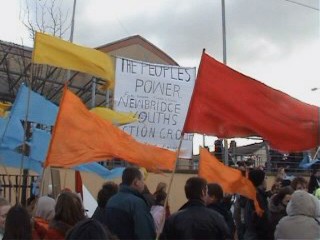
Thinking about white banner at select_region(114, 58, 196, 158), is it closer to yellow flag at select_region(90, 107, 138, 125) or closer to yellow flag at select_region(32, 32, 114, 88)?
yellow flag at select_region(90, 107, 138, 125)

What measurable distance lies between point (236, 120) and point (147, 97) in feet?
17.5

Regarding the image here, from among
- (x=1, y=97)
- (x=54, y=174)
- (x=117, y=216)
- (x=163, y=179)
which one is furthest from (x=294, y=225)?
(x=1, y=97)

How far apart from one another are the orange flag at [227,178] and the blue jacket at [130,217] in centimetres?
148

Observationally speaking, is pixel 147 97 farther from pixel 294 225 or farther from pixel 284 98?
pixel 294 225

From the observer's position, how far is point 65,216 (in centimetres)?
489

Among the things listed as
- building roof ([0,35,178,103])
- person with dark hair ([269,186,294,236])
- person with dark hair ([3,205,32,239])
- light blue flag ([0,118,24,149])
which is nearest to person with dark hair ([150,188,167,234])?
person with dark hair ([269,186,294,236])

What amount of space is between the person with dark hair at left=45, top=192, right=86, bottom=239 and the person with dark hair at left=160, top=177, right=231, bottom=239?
98 cm

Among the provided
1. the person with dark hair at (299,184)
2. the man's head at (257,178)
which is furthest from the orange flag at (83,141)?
the person with dark hair at (299,184)

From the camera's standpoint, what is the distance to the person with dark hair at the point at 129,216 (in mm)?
5730

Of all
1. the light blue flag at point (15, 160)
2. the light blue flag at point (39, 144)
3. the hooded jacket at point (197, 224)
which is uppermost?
the light blue flag at point (39, 144)

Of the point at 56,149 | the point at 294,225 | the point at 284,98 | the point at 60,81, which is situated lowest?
the point at 294,225

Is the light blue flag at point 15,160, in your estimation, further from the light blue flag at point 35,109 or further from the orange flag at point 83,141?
the orange flag at point 83,141

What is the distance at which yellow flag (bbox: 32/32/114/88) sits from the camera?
7.57 m

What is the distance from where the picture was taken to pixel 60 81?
20516 millimetres
